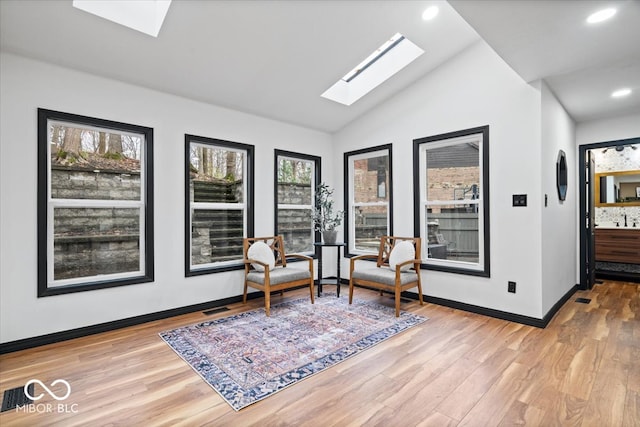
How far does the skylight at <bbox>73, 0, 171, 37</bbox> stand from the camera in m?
2.51

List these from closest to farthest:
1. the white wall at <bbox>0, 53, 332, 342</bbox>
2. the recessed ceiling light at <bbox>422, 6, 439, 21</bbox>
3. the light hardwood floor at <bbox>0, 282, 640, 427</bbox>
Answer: the light hardwood floor at <bbox>0, 282, 640, 427</bbox>, the white wall at <bbox>0, 53, 332, 342</bbox>, the recessed ceiling light at <bbox>422, 6, 439, 21</bbox>

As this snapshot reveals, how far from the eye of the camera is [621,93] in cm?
358

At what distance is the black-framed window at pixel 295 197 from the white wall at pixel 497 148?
157cm

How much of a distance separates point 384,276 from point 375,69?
265 centimetres

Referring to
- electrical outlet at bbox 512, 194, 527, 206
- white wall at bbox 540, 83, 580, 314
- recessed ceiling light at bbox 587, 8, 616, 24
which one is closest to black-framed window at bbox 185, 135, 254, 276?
electrical outlet at bbox 512, 194, 527, 206

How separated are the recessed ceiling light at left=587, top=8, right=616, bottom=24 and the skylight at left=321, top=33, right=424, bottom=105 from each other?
1.75 m

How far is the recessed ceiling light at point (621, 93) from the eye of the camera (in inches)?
137

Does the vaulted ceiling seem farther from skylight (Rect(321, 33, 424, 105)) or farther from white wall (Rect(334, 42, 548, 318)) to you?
white wall (Rect(334, 42, 548, 318))

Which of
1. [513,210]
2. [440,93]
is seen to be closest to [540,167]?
[513,210]

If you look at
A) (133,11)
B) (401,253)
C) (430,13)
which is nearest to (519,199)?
(401,253)

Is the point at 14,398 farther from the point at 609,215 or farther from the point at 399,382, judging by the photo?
the point at 609,215

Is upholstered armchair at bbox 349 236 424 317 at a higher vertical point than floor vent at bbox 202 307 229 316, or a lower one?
higher

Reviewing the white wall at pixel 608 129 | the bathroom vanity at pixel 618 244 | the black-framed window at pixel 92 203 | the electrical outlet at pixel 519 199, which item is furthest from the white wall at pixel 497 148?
the bathroom vanity at pixel 618 244

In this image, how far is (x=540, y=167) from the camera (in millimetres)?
3299
